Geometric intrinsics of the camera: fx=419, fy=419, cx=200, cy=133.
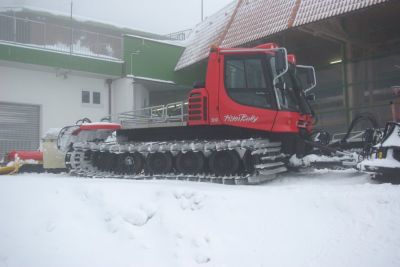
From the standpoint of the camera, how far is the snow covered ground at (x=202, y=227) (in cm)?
495

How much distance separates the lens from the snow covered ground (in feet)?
16.2

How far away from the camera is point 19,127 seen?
1788 centimetres

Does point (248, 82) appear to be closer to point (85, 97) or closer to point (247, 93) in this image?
point (247, 93)

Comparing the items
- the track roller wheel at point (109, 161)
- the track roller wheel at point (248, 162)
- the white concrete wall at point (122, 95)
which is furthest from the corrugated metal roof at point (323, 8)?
the white concrete wall at point (122, 95)

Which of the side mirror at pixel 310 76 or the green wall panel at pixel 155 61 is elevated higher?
the green wall panel at pixel 155 61

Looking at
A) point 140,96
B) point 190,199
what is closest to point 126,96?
point 140,96

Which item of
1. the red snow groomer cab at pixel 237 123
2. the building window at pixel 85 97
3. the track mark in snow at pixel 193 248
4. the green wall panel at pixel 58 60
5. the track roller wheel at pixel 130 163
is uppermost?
the green wall panel at pixel 58 60

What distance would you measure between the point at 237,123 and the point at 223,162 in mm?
864

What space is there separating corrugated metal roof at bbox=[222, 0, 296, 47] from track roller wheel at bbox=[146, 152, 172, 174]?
23.1 feet

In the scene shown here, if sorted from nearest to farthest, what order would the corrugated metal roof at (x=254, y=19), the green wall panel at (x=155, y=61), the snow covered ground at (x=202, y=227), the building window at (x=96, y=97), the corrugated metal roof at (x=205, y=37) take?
the snow covered ground at (x=202, y=227) → the corrugated metal roof at (x=254, y=19) → the corrugated metal roof at (x=205, y=37) → the green wall panel at (x=155, y=61) → the building window at (x=96, y=97)

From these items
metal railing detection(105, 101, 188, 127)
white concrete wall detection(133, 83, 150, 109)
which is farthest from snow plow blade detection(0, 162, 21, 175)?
white concrete wall detection(133, 83, 150, 109)

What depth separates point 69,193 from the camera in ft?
23.1

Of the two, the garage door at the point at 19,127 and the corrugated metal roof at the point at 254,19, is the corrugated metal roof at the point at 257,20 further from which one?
the garage door at the point at 19,127

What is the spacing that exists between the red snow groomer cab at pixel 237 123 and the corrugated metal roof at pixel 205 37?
9311 millimetres
